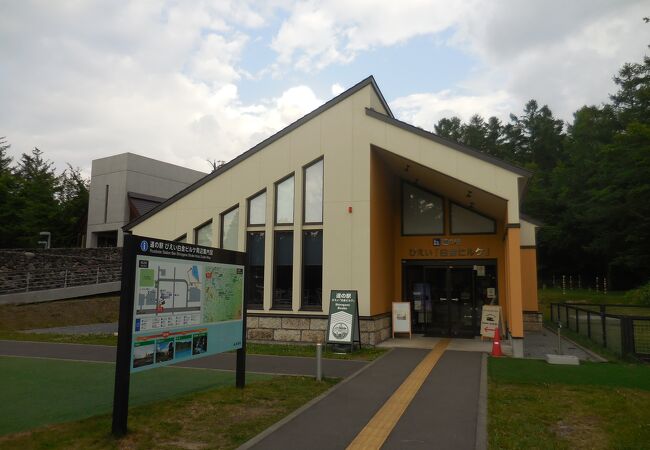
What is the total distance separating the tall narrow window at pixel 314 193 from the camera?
14648 millimetres

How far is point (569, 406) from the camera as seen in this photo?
23.4 feet

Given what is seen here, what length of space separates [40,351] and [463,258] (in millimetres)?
12745

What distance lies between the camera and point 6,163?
4766cm

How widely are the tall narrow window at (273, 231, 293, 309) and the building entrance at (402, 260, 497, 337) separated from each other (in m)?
4.26

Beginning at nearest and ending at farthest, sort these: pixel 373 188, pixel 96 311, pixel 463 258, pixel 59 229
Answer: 1. pixel 373 188
2. pixel 463 258
3. pixel 96 311
4. pixel 59 229

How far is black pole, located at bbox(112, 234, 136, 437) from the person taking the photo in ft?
18.4

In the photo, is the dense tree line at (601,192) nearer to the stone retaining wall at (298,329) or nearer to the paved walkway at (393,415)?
the stone retaining wall at (298,329)

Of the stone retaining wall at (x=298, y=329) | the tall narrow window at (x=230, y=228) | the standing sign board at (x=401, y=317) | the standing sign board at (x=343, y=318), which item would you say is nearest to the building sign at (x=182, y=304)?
the standing sign board at (x=343, y=318)

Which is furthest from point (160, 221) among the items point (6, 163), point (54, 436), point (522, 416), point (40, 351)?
point (6, 163)

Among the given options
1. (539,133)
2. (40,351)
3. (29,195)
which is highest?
(539,133)

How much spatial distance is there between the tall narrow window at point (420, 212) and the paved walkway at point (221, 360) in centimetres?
657

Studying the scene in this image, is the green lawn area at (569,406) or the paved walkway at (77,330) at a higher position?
the green lawn area at (569,406)

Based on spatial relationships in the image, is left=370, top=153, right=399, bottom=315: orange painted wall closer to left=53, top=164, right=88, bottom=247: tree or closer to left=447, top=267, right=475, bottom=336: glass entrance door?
left=447, top=267, right=475, bottom=336: glass entrance door

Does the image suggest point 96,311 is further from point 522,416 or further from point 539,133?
point 539,133
